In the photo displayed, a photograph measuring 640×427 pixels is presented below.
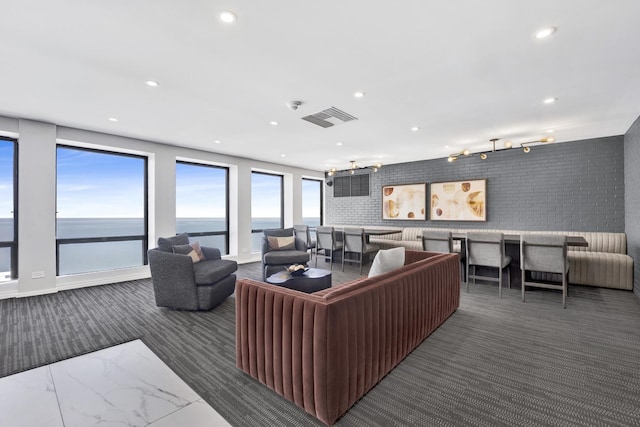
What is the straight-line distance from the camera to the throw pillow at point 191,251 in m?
3.96

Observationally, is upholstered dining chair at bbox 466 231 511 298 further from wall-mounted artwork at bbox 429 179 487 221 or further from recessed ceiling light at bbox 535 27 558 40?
recessed ceiling light at bbox 535 27 558 40

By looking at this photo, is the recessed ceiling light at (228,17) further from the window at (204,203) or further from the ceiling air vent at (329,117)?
the window at (204,203)

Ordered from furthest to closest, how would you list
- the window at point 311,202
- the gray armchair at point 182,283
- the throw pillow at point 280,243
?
the window at point 311,202 → the throw pillow at point 280,243 → the gray armchair at point 182,283

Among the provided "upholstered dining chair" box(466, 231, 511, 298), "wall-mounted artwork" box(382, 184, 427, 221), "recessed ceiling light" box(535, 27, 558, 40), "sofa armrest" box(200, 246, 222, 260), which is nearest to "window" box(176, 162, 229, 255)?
"sofa armrest" box(200, 246, 222, 260)

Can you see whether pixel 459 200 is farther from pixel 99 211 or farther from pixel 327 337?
pixel 99 211

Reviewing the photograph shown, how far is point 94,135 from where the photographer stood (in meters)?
4.70

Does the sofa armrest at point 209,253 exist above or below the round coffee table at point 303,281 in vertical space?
above

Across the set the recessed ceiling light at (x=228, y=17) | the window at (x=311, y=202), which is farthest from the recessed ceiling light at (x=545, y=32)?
the window at (x=311, y=202)

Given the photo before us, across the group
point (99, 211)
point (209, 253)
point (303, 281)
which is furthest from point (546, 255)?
point (99, 211)

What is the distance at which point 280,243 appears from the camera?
5.36 meters

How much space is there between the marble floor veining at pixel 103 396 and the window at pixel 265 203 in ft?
17.3

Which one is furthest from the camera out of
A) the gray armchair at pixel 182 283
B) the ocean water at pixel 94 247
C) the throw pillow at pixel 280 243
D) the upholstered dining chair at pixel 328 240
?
the upholstered dining chair at pixel 328 240

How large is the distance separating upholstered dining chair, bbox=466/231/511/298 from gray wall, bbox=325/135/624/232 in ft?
6.43

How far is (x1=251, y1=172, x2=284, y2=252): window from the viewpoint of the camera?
7672mm
